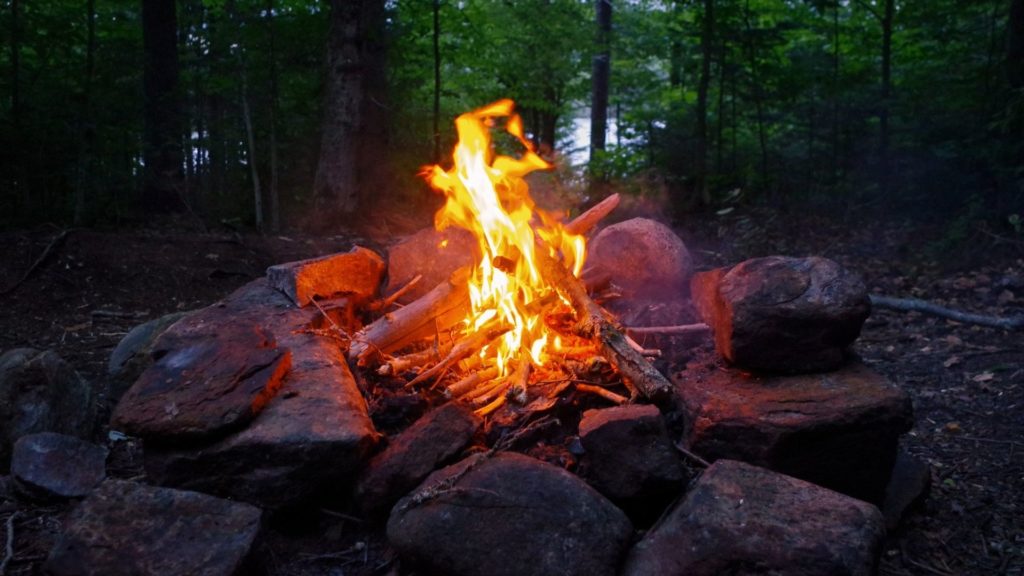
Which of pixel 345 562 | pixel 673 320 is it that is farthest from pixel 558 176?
pixel 345 562

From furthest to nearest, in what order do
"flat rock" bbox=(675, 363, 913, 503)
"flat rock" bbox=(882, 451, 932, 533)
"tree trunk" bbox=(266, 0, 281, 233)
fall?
"tree trunk" bbox=(266, 0, 281, 233) < "flat rock" bbox=(882, 451, 932, 533) < "flat rock" bbox=(675, 363, 913, 503)

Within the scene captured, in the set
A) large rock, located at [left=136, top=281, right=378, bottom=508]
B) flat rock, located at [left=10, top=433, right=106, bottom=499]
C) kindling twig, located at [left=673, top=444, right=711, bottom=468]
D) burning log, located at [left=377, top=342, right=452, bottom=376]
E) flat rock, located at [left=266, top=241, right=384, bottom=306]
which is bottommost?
flat rock, located at [left=10, top=433, right=106, bottom=499]

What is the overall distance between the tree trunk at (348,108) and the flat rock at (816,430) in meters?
6.62

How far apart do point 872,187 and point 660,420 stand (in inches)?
283

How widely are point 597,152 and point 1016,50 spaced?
217 inches

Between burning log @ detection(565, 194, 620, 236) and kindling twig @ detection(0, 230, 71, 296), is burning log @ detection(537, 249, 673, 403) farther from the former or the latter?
kindling twig @ detection(0, 230, 71, 296)

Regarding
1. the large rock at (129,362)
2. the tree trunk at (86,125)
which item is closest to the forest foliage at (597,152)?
the tree trunk at (86,125)

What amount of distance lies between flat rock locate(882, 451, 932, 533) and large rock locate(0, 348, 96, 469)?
3.59 metres

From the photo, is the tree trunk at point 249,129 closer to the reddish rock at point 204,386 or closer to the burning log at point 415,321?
→ the burning log at point 415,321

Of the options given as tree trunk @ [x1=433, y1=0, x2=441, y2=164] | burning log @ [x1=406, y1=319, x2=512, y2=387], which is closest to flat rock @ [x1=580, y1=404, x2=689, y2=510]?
burning log @ [x1=406, y1=319, x2=512, y2=387]

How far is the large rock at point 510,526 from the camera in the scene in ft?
8.05

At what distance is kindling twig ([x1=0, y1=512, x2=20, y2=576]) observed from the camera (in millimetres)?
2611

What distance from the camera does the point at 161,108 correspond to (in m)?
9.12

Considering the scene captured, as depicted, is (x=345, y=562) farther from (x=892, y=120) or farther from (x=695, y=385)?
(x=892, y=120)
